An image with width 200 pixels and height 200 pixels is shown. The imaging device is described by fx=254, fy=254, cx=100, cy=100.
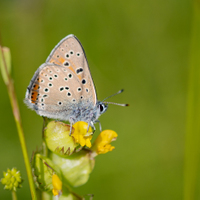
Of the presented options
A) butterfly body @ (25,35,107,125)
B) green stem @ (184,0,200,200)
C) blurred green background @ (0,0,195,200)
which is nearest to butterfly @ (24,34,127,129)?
butterfly body @ (25,35,107,125)

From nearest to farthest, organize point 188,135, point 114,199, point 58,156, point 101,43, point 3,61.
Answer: point 3,61 → point 58,156 → point 188,135 → point 114,199 → point 101,43

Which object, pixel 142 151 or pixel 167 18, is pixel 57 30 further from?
pixel 142 151

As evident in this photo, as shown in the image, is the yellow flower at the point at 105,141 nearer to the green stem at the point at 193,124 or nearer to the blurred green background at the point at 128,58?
the green stem at the point at 193,124

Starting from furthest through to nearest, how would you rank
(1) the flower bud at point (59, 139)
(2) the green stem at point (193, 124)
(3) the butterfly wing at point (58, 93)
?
(3) the butterfly wing at point (58, 93) < (2) the green stem at point (193, 124) < (1) the flower bud at point (59, 139)

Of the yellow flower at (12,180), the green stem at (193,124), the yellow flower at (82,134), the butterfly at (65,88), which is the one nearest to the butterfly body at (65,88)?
the butterfly at (65,88)

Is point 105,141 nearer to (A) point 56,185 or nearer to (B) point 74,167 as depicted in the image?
(B) point 74,167

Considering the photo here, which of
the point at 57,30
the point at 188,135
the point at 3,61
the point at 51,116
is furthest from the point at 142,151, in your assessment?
the point at 3,61

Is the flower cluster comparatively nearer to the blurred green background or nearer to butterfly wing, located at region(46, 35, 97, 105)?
butterfly wing, located at region(46, 35, 97, 105)
